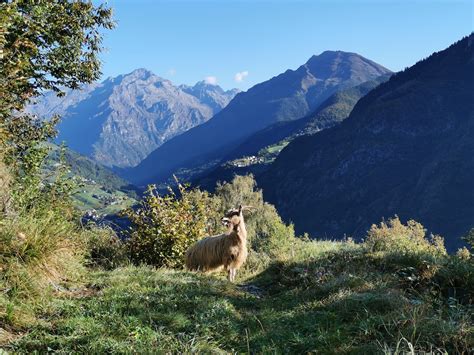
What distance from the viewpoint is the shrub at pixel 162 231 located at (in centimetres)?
1396

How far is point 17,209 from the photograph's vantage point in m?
8.16

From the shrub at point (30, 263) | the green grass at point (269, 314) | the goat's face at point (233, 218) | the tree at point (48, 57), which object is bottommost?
the green grass at point (269, 314)

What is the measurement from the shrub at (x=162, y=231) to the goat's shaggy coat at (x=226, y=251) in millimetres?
1082

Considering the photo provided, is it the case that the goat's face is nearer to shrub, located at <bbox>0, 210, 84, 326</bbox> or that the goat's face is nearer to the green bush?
the green bush

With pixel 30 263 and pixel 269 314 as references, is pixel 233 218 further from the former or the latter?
pixel 30 263

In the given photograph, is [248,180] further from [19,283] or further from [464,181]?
[464,181]

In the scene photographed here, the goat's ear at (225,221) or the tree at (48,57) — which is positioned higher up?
the tree at (48,57)

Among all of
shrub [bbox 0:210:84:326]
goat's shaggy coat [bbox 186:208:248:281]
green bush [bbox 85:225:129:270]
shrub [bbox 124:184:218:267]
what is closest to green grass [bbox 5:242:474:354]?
shrub [bbox 0:210:84:326]

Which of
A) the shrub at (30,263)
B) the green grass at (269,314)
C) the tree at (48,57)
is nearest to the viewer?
the green grass at (269,314)

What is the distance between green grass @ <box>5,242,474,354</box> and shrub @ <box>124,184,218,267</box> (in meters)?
4.47

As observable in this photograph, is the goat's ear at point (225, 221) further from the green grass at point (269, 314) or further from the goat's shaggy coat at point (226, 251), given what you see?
the green grass at point (269, 314)

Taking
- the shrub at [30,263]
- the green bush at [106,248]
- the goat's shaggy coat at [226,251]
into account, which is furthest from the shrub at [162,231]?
the shrub at [30,263]

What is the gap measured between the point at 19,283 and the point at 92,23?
11.7 metres

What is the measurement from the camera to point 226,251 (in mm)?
12836
